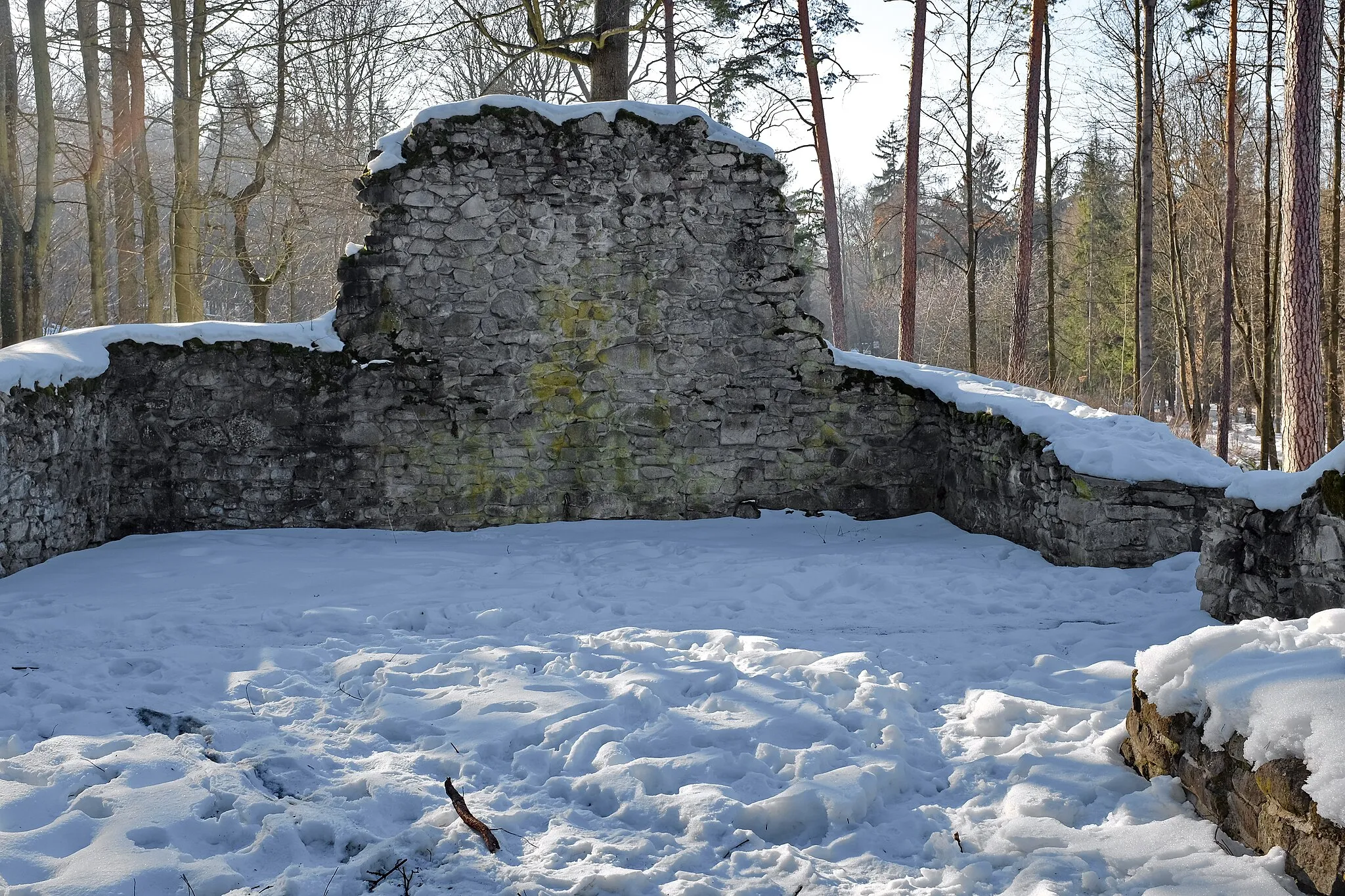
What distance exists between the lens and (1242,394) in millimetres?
27125

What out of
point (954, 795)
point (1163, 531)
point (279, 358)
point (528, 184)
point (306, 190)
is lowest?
point (954, 795)

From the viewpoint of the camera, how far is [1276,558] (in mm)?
4535

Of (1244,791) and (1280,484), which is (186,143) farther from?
(1244,791)

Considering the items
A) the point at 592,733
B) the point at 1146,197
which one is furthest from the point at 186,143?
the point at 1146,197

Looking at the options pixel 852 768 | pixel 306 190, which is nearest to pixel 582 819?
pixel 852 768

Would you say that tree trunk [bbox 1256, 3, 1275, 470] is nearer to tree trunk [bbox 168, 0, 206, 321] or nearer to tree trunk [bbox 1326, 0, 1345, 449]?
tree trunk [bbox 1326, 0, 1345, 449]

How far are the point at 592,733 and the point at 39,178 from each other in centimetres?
1077

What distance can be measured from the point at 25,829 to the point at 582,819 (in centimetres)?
164

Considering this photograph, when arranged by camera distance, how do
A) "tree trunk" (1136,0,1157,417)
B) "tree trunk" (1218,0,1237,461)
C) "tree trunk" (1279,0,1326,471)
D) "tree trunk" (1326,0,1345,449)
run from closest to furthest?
"tree trunk" (1279,0,1326,471) → "tree trunk" (1326,0,1345,449) → "tree trunk" (1218,0,1237,461) → "tree trunk" (1136,0,1157,417)

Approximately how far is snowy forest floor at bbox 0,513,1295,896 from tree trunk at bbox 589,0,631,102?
7.08 metres

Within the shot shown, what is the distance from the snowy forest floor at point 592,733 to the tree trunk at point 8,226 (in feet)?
20.0

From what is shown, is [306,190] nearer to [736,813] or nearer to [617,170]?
[617,170]

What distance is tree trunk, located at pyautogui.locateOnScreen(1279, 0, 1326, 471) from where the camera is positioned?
871cm

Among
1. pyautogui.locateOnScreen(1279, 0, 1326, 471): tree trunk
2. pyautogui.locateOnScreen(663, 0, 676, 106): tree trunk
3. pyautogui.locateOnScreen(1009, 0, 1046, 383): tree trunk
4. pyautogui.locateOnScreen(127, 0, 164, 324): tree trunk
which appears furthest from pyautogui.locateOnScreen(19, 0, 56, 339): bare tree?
pyautogui.locateOnScreen(1279, 0, 1326, 471): tree trunk
